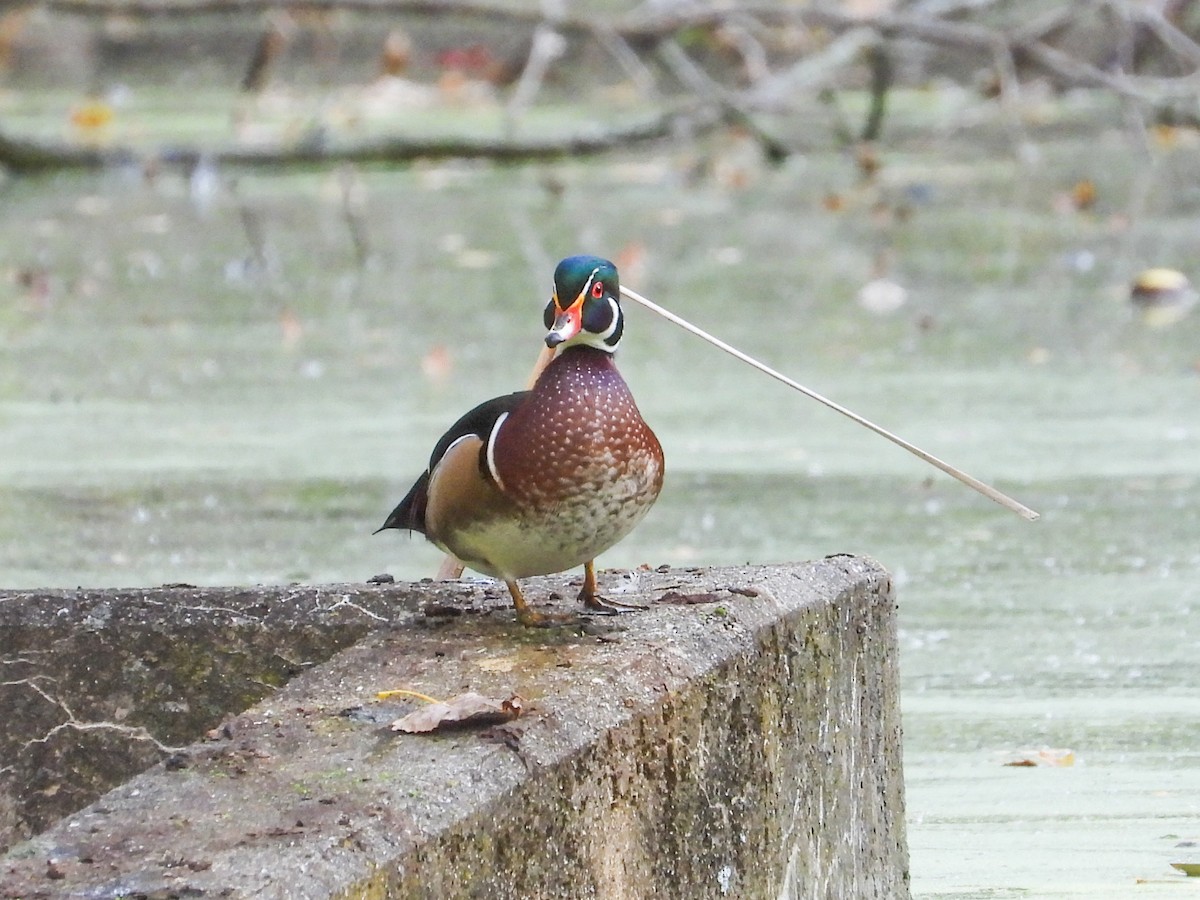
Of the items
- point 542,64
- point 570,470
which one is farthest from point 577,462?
point 542,64

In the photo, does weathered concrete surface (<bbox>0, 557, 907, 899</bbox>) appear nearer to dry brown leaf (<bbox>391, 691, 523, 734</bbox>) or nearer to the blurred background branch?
dry brown leaf (<bbox>391, 691, 523, 734</bbox>)

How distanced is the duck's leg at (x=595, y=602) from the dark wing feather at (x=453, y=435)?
0.21 meters

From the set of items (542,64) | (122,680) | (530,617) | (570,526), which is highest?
(542,64)

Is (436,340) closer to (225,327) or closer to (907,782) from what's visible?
(225,327)

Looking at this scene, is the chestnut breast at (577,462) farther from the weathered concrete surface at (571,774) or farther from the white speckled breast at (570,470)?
the weathered concrete surface at (571,774)

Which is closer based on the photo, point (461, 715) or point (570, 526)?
point (461, 715)

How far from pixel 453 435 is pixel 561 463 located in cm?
29

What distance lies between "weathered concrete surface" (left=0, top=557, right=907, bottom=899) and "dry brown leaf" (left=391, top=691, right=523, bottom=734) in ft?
0.05

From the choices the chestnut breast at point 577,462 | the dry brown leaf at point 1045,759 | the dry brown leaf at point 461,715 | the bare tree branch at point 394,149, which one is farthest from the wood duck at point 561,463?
the bare tree branch at point 394,149

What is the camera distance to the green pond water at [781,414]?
3.96 metres

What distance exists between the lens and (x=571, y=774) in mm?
2277

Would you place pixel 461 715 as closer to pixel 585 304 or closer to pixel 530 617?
pixel 530 617

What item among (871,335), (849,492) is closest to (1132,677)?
(849,492)

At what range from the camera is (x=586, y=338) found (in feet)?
9.21
